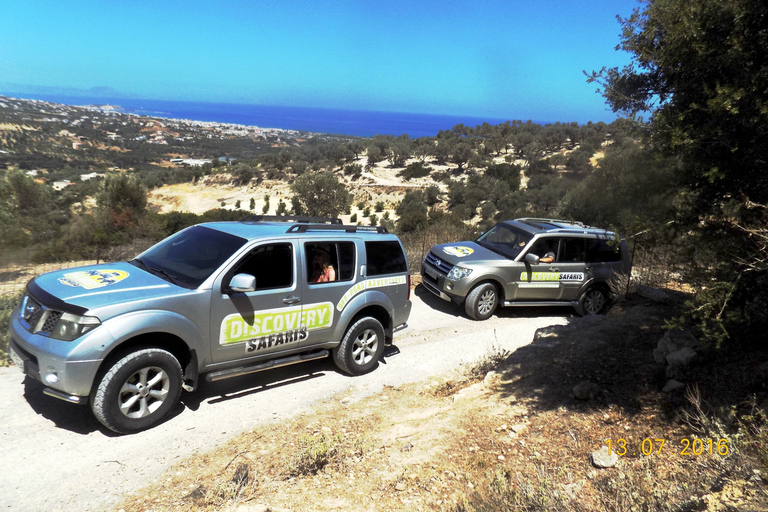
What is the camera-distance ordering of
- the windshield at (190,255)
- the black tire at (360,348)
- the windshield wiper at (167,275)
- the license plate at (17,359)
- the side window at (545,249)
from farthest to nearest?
the side window at (545,249) < the black tire at (360,348) < the windshield at (190,255) < the windshield wiper at (167,275) < the license plate at (17,359)

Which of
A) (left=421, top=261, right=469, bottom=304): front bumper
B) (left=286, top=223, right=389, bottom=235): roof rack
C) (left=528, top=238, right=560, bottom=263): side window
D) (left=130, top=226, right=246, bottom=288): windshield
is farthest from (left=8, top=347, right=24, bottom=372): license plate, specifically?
(left=528, top=238, right=560, bottom=263): side window

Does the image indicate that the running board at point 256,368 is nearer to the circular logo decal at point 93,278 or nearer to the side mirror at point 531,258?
the circular logo decal at point 93,278

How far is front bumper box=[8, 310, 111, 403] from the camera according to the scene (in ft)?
12.7

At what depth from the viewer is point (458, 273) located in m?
8.96

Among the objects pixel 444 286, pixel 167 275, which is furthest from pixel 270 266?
pixel 444 286

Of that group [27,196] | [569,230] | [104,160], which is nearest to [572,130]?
[569,230]

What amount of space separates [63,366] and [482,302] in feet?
22.7

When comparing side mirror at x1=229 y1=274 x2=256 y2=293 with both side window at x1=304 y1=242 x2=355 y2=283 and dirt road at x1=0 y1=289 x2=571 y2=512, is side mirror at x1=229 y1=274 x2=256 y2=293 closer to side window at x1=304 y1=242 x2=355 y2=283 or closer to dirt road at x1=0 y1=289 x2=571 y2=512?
side window at x1=304 y1=242 x2=355 y2=283

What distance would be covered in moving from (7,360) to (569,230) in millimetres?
9460

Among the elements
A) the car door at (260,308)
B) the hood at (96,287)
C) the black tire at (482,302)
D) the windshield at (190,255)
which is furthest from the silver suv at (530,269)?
the hood at (96,287)

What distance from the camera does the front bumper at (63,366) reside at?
3871mm

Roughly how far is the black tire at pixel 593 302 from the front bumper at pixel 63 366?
878cm

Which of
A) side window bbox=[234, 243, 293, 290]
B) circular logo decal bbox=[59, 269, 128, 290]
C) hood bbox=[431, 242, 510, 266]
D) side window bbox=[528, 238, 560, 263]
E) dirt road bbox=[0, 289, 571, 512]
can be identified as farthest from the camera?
side window bbox=[528, 238, 560, 263]
